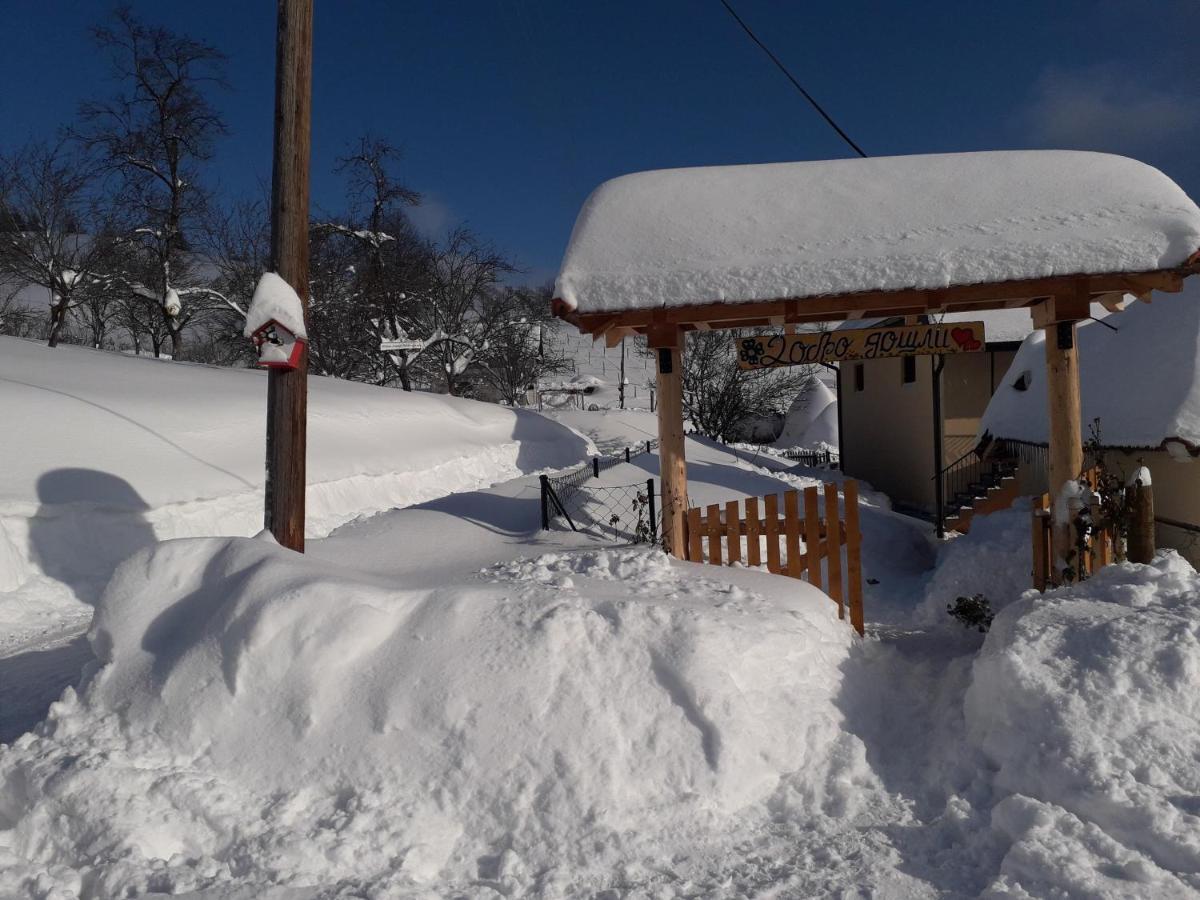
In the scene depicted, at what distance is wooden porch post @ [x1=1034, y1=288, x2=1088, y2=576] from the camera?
5.76 m

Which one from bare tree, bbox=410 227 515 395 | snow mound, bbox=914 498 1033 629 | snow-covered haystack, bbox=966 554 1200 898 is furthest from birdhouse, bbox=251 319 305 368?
bare tree, bbox=410 227 515 395

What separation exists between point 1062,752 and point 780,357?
3571 millimetres

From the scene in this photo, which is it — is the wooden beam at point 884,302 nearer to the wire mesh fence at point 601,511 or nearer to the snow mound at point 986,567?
the wire mesh fence at point 601,511

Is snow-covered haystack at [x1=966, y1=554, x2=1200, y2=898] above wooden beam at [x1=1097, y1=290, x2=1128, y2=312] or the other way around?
the other way around

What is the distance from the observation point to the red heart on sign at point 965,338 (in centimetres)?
612

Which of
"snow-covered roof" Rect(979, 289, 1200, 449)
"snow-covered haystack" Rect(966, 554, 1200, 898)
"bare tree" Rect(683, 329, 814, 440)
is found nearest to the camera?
"snow-covered haystack" Rect(966, 554, 1200, 898)

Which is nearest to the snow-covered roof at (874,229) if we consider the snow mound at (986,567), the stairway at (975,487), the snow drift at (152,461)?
the snow mound at (986,567)

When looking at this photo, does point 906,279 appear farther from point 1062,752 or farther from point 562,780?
point 562,780

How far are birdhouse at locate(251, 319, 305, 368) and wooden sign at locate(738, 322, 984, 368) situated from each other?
358 cm

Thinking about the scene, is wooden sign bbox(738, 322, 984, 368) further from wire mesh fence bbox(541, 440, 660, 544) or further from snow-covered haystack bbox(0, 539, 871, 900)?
snow-covered haystack bbox(0, 539, 871, 900)

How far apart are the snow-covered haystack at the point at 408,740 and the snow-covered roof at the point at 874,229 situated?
245 centimetres

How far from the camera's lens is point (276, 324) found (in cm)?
578

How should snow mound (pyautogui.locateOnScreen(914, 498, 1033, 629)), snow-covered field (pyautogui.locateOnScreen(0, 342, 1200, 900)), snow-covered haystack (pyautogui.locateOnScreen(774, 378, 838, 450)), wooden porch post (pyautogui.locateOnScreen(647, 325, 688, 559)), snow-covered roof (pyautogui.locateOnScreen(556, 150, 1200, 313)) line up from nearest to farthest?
snow-covered field (pyautogui.locateOnScreen(0, 342, 1200, 900))
snow-covered roof (pyautogui.locateOnScreen(556, 150, 1200, 313))
wooden porch post (pyautogui.locateOnScreen(647, 325, 688, 559))
snow mound (pyautogui.locateOnScreen(914, 498, 1033, 629))
snow-covered haystack (pyautogui.locateOnScreen(774, 378, 838, 450))

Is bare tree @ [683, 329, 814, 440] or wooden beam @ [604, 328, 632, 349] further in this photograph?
bare tree @ [683, 329, 814, 440]
